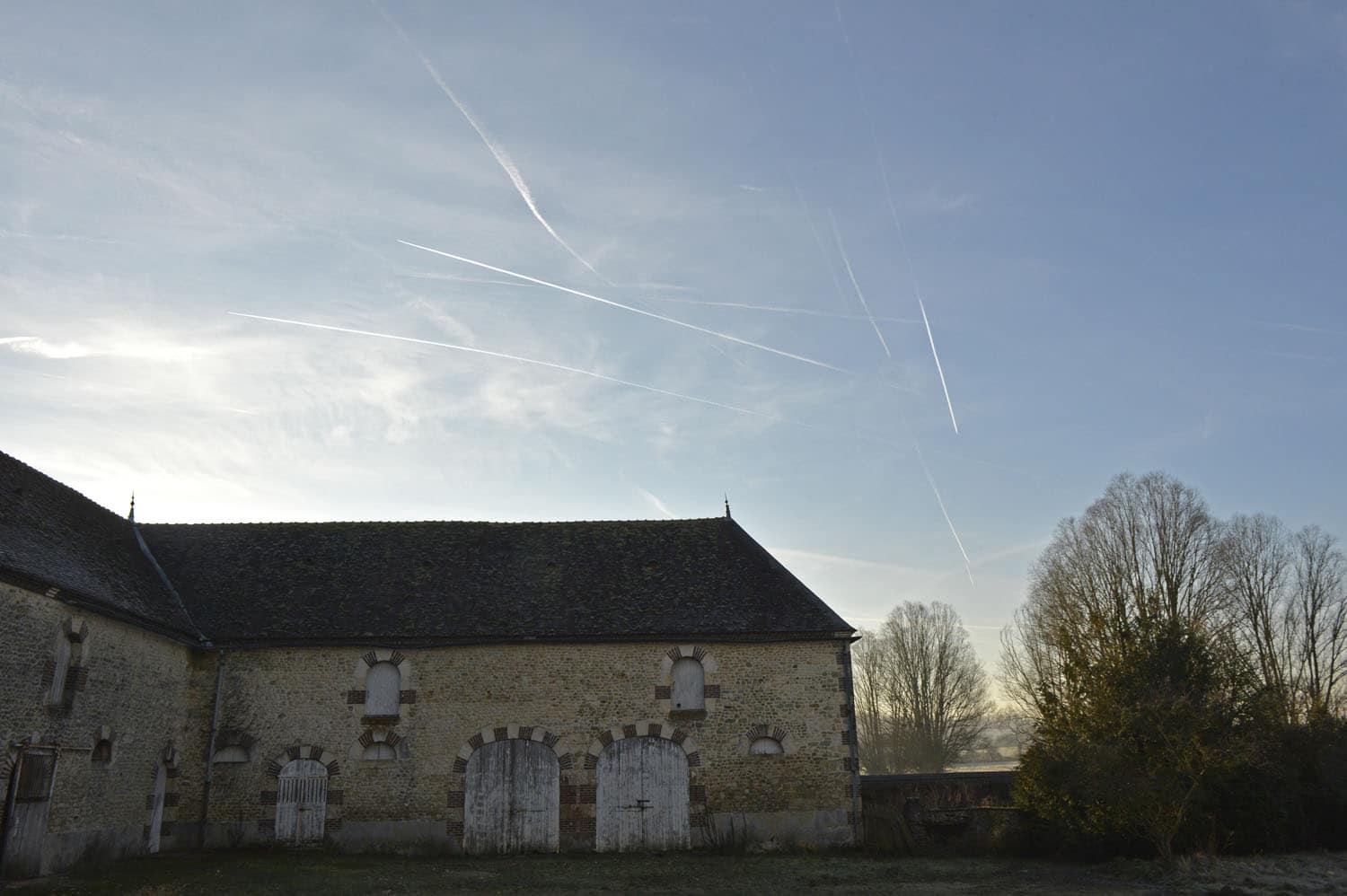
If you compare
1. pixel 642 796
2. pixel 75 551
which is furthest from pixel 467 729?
pixel 75 551

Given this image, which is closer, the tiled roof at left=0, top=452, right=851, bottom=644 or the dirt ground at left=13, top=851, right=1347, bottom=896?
the dirt ground at left=13, top=851, right=1347, bottom=896

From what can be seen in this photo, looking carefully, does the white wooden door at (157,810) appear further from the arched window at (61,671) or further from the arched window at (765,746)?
the arched window at (765,746)

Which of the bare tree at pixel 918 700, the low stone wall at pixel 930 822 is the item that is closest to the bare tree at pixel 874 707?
the bare tree at pixel 918 700

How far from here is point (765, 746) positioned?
1838 centimetres

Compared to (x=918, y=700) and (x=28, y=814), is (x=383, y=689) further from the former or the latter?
(x=918, y=700)

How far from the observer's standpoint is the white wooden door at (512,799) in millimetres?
17844

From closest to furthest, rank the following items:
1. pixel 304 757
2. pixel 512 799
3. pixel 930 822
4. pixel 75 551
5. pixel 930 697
Answer: pixel 75 551 < pixel 512 799 < pixel 304 757 < pixel 930 822 < pixel 930 697

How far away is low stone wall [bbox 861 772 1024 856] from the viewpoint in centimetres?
1803

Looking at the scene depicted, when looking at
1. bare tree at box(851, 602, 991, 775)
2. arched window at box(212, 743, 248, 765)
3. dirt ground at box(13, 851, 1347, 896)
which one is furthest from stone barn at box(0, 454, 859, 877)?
bare tree at box(851, 602, 991, 775)

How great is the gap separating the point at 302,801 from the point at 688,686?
7.65m

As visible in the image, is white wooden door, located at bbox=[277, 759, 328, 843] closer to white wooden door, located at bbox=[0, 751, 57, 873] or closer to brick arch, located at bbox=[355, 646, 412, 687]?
brick arch, located at bbox=[355, 646, 412, 687]

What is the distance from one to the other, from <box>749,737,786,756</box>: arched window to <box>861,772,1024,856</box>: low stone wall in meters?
2.15

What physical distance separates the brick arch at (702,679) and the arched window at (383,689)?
16.9 feet

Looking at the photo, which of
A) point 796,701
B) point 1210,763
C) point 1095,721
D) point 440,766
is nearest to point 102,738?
point 440,766
